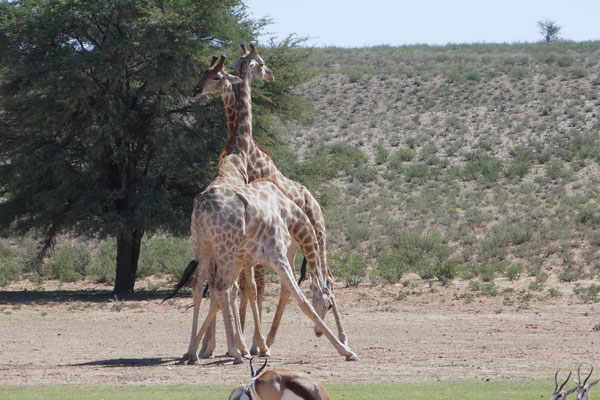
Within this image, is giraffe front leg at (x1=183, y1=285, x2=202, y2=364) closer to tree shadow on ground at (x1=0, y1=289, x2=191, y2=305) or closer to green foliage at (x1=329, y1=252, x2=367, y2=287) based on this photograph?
tree shadow on ground at (x1=0, y1=289, x2=191, y2=305)

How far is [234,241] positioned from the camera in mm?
12359

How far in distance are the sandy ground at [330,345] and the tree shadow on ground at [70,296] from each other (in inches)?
1.4

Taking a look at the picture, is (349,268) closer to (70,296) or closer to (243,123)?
(70,296)

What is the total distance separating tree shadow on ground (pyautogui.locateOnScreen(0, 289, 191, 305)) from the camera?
22.7 metres

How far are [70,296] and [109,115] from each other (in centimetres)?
514

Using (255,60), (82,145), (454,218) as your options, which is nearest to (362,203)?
(454,218)

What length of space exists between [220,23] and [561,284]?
1210cm

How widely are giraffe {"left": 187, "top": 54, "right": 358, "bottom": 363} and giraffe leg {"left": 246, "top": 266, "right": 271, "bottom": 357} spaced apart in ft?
0.21

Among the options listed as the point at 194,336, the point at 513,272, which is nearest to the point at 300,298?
the point at 194,336

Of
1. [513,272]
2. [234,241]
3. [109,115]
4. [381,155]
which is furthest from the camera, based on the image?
[381,155]

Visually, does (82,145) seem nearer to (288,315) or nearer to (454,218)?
(288,315)

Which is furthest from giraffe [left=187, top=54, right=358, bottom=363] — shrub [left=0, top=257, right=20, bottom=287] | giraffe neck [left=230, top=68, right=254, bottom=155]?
shrub [left=0, top=257, right=20, bottom=287]

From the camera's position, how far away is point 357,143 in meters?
49.6

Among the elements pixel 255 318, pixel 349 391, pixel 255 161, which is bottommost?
pixel 349 391
